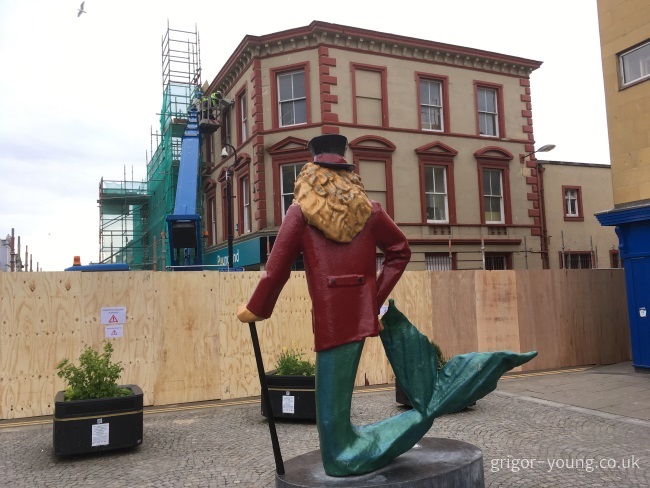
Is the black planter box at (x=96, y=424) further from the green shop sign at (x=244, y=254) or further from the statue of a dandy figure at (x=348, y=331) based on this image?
the green shop sign at (x=244, y=254)

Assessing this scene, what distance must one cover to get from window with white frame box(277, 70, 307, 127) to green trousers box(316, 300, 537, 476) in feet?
52.5

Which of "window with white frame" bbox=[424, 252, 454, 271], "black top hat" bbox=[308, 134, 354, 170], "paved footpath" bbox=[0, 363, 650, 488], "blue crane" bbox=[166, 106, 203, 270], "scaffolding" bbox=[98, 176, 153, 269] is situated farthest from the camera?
"scaffolding" bbox=[98, 176, 153, 269]

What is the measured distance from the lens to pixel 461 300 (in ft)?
39.9

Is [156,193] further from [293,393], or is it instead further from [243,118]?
[293,393]

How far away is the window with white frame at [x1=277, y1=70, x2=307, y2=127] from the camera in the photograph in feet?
65.5

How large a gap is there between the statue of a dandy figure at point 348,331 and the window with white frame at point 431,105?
17248mm

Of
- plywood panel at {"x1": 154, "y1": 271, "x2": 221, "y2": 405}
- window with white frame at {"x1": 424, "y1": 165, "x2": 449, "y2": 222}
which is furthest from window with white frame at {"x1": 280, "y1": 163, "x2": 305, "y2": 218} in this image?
plywood panel at {"x1": 154, "y1": 271, "x2": 221, "y2": 405}

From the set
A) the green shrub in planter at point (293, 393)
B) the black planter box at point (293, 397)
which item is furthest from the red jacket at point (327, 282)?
the black planter box at point (293, 397)

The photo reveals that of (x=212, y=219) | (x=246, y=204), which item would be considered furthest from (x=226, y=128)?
(x=212, y=219)

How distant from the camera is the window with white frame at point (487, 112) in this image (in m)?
22.4

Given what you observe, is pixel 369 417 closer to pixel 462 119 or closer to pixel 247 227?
pixel 247 227

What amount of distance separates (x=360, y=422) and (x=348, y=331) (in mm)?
3968

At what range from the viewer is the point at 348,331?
470 centimetres

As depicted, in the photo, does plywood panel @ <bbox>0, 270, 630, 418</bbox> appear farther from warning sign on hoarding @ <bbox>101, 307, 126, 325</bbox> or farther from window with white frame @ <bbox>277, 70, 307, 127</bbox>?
window with white frame @ <bbox>277, 70, 307, 127</bbox>
